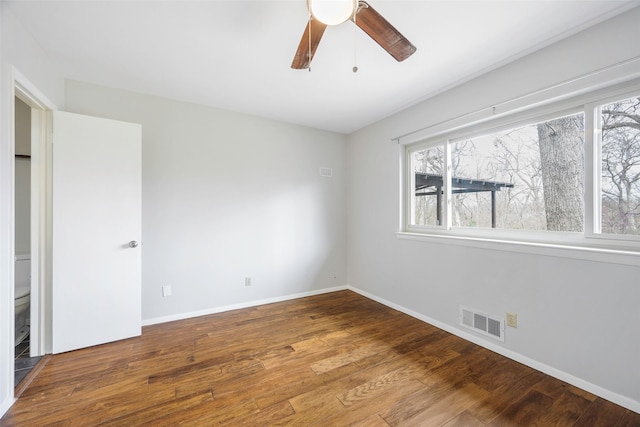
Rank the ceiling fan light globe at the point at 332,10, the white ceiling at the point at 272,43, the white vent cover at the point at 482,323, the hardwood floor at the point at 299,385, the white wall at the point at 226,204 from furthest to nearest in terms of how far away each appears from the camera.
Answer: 1. the white wall at the point at 226,204
2. the white vent cover at the point at 482,323
3. the white ceiling at the point at 272,43
4. the hardwood floor at the point at 299,385
5. the ceiling fan light globe at the point at 332,10

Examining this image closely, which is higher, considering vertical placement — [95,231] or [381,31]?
[381,31]

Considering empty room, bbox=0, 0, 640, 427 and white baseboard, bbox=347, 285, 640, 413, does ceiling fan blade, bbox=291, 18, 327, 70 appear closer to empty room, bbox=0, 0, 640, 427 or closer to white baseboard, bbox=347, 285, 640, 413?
empty room, bbox=0, 0, 640, 427

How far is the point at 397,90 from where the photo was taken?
2.60 meters

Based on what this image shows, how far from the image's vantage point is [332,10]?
119cm

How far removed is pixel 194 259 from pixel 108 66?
1969mm

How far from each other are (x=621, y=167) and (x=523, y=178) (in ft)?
1.84

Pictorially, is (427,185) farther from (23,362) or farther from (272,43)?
(23,362)

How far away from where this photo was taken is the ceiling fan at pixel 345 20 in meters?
1.17

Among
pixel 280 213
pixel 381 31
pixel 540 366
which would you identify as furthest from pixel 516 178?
pixel 280 213

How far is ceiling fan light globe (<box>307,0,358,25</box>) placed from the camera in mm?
1155

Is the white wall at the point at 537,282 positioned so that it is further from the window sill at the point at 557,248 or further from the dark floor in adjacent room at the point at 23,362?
the dark floor in adjacent room at the point at 23,362

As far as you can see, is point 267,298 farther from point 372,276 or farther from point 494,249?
point 494,249

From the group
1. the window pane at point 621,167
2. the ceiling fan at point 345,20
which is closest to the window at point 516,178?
the window pane at point 621,167

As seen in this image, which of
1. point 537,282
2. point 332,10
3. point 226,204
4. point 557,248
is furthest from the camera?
point 226,204
